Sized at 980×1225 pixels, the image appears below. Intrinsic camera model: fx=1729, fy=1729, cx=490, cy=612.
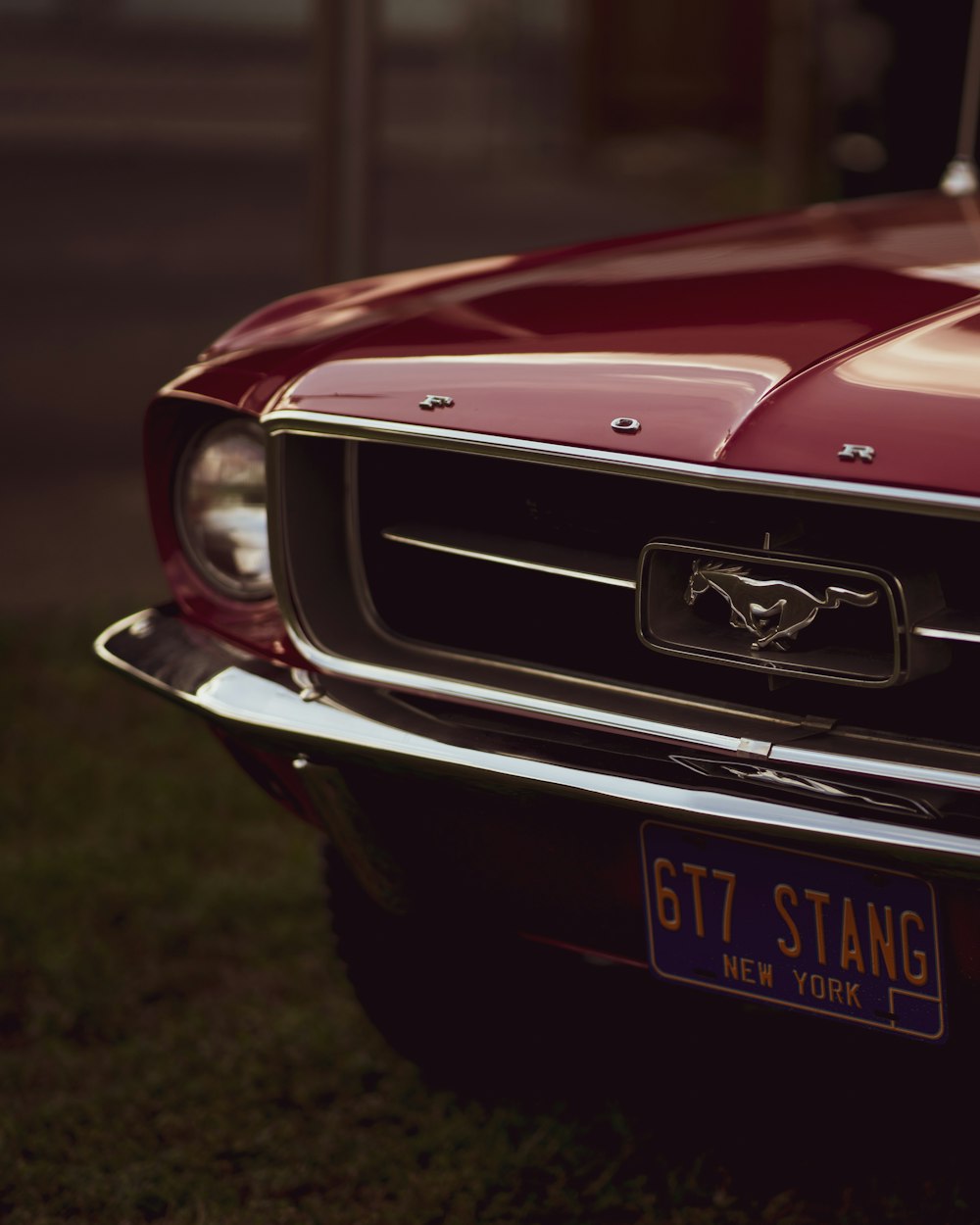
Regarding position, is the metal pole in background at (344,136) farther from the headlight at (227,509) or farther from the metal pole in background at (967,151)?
the headlight at (227,509)

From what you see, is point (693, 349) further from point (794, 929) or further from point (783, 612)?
point (794, 929)

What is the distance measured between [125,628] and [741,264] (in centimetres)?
101

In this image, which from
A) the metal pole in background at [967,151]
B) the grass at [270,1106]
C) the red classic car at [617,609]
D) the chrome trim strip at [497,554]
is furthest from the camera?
the metal pole in background at [967,151]

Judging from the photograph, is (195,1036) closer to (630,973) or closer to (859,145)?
(630,973)

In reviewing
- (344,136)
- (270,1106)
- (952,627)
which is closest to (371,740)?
(952,627)

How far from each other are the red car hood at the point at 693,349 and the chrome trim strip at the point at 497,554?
0.19 meters

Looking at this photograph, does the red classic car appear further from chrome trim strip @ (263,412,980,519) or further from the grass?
the grass

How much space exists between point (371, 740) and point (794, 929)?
547 millimetres

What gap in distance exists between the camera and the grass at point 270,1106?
7.75 ft

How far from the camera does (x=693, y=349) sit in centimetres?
201

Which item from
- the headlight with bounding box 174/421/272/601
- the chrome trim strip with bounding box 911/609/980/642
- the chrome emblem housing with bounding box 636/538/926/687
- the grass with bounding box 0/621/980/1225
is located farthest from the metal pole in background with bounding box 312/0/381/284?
the chrome trim strip with bounding box 911/609/980/642

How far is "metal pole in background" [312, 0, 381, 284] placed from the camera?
4.48 m

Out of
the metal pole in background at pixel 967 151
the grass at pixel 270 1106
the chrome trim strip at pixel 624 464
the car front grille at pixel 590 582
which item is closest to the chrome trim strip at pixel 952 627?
the car front grille at pixel 590 582

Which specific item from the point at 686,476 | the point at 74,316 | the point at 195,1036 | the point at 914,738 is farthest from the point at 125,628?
the point at 74,316
